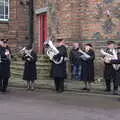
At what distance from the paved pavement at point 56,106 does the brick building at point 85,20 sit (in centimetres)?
401

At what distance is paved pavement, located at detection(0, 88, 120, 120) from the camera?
10830 millimetres

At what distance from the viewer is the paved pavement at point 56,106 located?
10.8 m

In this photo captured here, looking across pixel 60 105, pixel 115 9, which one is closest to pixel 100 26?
pixel 115 9

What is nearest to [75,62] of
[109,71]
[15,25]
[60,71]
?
[60,71]

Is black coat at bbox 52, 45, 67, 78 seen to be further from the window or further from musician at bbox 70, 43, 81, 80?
the window

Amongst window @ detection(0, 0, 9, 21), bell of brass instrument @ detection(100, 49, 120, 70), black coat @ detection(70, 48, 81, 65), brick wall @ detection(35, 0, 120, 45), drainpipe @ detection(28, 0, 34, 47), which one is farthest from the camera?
window @ detection(0, 0, 9, 21)

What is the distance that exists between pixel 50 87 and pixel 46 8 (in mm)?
5932

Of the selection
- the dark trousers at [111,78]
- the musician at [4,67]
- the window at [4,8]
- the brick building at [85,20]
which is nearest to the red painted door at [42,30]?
the brick building at [85,20]

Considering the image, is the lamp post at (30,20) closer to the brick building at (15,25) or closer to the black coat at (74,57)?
the brick building at (15,25)

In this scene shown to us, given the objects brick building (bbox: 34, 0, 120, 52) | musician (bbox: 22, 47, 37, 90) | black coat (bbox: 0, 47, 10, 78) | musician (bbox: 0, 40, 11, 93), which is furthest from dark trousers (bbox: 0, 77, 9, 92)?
brick building (bbox: 34, 0, 120, 52)

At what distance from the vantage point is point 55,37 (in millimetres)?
20703

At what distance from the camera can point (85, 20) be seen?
19.4 m

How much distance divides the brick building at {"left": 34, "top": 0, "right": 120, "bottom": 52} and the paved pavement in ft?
13.1

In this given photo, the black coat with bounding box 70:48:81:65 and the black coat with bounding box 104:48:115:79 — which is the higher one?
the black coat with bounding box 70:48:81:65
